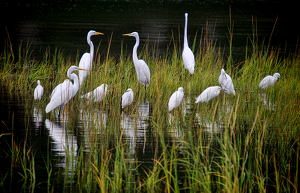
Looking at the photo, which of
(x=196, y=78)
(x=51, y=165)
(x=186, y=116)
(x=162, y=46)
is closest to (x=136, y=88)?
(x=196, y=78)

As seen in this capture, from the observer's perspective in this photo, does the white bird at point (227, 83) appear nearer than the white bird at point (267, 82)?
Yes

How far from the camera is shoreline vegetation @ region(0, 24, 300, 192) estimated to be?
117 inches

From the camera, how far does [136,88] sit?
21.9ft

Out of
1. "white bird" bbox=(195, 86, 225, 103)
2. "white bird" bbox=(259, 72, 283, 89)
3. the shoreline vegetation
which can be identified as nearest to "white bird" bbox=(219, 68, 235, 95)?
the shoreline vegetation

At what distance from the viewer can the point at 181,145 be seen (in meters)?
4.07

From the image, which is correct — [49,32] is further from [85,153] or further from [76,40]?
[85,153]

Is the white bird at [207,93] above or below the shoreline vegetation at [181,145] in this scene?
above

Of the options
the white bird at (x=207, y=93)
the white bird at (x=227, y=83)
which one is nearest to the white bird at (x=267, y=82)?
the white bird at (x=227, y=83)

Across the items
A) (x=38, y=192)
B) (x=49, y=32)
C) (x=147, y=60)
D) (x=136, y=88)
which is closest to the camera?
(x=38, y=192)

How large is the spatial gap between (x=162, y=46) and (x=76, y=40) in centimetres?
346

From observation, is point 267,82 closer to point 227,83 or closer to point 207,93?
point 227,83

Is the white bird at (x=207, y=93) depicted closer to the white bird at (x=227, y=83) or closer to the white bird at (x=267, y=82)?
the white bird at (x=227, y=83)

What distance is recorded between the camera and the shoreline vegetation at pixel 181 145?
9.71ft

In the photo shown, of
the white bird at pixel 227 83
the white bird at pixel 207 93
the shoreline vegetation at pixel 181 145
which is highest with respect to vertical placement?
the white bird at pixel 227 83
